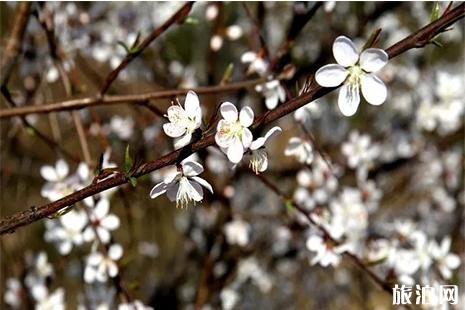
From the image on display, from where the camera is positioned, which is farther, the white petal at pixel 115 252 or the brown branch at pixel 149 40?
the white petal at pixel 115 252

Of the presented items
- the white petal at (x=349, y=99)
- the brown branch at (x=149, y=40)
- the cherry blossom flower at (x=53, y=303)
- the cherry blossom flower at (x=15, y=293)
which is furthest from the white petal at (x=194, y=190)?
the cherry blossom flower at (x=15, y=293)

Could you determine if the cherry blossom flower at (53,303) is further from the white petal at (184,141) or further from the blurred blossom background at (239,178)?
the white petal at (184,141)

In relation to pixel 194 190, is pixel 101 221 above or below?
above

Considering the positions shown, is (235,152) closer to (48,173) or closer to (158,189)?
(158,189)

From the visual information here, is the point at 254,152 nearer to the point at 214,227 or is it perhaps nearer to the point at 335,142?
the point at 214,227

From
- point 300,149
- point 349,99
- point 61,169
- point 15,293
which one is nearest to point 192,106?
point 349,99
